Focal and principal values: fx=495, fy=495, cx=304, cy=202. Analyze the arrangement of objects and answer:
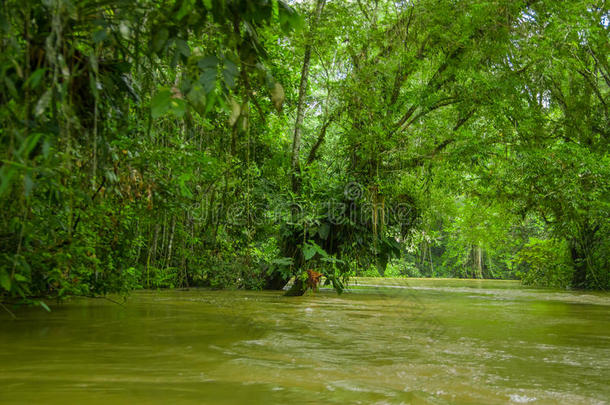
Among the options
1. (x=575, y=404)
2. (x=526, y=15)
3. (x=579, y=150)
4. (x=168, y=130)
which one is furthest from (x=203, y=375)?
(x=526, y=15)

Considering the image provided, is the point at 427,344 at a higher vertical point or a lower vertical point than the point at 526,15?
lower

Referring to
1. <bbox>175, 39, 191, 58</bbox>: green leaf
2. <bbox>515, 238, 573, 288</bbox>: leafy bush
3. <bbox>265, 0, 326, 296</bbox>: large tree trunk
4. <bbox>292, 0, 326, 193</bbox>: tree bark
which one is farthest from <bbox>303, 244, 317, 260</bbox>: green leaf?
<bbox>515, 238, 573, 288</bbox>: leafy bush

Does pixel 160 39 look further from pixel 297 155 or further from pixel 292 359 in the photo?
pixel 297 155

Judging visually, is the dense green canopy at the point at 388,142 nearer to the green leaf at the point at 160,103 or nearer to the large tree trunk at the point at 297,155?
the large tree trunk at the point at 297,155

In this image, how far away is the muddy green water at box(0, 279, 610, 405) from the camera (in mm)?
2160

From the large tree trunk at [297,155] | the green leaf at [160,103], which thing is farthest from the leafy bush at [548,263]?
the green leaf at [160,103]

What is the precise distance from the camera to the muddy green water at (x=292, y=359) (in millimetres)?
2160

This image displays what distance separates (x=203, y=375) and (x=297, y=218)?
5.36m

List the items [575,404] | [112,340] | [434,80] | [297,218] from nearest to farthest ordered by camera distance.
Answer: [575,404]
[112,340]
[297,218]
[434,80]

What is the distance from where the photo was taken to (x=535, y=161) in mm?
7977

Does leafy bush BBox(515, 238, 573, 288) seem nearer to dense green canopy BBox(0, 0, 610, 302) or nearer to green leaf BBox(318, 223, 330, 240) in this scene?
dense green canopy BBox(0, 0, 610, 302)

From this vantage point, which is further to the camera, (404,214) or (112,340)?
(404,214)

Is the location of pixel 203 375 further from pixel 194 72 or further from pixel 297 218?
pixel 297 218

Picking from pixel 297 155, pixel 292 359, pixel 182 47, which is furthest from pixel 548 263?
pixel 182 47
